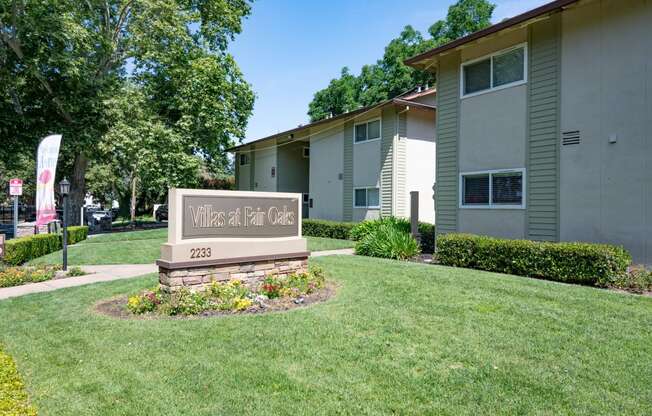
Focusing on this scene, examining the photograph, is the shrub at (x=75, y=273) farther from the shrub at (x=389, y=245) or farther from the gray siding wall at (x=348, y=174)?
the gray siding wall at (x=348, y=174)

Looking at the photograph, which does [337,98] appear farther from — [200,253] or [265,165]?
[200,253]

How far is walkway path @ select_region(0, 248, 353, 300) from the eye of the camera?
848cm

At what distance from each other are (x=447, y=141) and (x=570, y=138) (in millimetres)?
3427

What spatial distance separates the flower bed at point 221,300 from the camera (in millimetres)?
6163

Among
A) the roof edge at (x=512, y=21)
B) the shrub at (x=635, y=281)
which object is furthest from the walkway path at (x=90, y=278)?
the shrub at (x=635, y=281)

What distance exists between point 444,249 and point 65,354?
27.2ft

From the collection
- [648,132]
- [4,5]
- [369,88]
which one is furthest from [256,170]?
[648,132]

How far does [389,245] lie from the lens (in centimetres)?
1197

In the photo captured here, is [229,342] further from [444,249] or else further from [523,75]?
[523,75]

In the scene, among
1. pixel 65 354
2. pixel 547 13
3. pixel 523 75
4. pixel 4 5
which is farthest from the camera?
→ pixel 4 5

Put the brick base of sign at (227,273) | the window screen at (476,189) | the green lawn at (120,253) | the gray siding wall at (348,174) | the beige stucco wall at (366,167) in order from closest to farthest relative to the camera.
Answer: the brick base of sign at (227,273) < the window screen at (476,189) < the green lawn at (120,253) < the beige stucco wall at (366,167) < the gray siding wall at (348,174)

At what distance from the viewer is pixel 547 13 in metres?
9.66

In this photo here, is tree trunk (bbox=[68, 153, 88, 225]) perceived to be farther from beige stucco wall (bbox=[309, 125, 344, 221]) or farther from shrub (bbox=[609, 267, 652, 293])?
shrub (bbox=[609, 267, 652, 293])

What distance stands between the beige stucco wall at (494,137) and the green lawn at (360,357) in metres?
4.22
